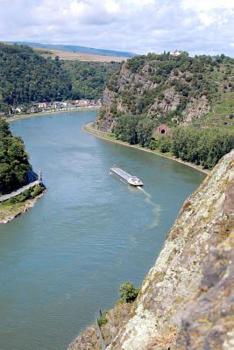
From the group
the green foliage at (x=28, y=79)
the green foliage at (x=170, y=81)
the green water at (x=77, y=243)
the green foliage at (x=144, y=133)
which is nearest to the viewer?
the green water at (x=77, y=243)

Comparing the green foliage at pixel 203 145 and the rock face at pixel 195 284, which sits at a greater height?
the rock face at pixel 195 284

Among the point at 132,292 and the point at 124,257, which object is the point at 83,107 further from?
the point at 132,292

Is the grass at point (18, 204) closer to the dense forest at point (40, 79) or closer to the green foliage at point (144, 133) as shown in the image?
the green foliage at point (144, 133)

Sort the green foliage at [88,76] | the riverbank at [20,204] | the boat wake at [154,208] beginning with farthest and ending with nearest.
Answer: the green foliage at [88,76] → the riverbank at [20,204] → the boat wake at [154,208]

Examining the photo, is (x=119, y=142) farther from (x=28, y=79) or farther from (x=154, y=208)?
(x=28, y=79)

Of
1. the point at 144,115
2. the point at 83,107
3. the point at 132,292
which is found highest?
the point at 132,292

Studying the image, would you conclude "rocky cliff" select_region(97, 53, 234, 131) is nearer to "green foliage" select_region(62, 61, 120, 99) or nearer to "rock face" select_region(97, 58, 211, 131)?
"rock face" select_region(97, 58, 211, 131)

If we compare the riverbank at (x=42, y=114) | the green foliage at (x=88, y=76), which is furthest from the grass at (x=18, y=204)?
the green foliage at (x=88, y=76)

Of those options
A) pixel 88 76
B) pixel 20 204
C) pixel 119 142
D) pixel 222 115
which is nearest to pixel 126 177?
pixel 20 204

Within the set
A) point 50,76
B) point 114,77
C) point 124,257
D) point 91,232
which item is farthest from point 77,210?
point 50,76
